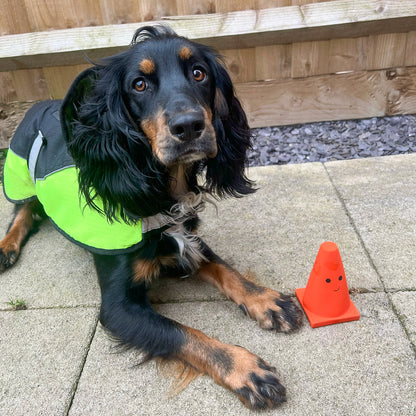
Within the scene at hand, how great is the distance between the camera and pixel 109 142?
2.18 m

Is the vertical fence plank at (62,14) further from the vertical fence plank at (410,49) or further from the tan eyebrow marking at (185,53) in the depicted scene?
the vertical fence plank at (410,49)

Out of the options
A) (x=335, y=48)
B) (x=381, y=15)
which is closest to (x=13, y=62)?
(x=335, y=48)

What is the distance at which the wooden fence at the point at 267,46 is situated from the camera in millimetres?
4090

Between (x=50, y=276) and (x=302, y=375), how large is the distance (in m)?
1.84

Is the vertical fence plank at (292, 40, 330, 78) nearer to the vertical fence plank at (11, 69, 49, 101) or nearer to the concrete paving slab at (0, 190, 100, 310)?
the vertical fence plank at (11, 69, 49, 101)

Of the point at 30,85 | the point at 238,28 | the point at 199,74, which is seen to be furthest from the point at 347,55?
the point at 30,85

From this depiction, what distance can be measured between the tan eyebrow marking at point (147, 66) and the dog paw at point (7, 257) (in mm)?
1798

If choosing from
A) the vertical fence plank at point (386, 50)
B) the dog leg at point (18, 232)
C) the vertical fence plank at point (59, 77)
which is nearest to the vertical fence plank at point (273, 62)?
the vertical fence plank at point (386, 50)

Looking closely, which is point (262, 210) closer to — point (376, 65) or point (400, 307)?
point (400, 307)

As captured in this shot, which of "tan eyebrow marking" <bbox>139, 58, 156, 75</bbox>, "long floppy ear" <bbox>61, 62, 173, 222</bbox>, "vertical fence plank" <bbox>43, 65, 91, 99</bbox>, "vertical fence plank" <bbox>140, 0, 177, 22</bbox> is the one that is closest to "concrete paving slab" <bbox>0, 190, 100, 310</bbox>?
"long floppy ear" <bbox>61, 62, 173, 222</bbox>

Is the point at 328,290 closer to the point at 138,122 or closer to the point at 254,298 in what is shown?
the point at 254,298

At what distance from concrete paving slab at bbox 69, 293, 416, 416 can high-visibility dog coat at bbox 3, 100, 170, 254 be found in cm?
59

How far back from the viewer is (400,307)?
2.41m

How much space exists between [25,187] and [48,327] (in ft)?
4.24
